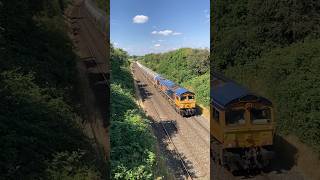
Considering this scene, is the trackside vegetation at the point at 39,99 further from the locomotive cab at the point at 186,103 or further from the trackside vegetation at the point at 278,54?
the locomotive cab at the point at 186,103

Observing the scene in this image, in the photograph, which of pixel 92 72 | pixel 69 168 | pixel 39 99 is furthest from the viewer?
pixel 92 72

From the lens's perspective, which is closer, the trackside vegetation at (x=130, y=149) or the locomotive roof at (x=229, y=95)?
the trackside vegetation at (x=130, y=149)

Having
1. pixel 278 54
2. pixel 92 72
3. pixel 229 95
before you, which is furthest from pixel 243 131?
pixel 278 54

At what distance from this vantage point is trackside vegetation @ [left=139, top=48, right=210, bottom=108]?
25.0m

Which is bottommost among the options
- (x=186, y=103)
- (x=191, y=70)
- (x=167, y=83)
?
(x=186, y=103)

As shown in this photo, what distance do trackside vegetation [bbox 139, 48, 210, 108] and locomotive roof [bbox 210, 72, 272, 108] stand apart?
24.8 ft

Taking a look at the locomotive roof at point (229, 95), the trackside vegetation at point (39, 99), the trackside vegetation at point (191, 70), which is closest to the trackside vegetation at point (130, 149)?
the trackside vegetation at point (39, 99)

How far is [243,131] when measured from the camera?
13930 mm

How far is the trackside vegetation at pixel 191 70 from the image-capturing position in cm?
2495

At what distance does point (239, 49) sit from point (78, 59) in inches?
524

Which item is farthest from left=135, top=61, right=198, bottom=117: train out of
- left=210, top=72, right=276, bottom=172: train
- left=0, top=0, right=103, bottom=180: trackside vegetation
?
left=0, top=0, right=103, bottom=180: trackside vegetation

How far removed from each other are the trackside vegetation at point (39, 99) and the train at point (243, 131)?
17.1 ft

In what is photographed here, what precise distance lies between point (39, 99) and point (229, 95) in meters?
7.14

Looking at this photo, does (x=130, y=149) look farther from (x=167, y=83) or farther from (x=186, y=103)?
(x=167, y=83)
